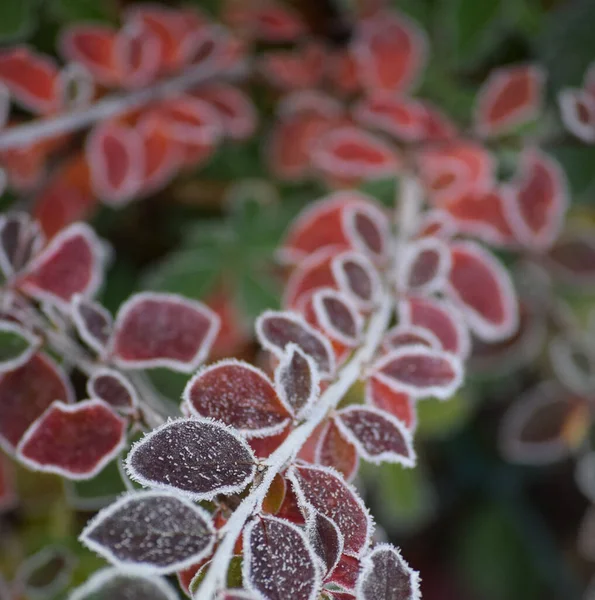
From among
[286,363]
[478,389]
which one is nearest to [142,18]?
[286,363]

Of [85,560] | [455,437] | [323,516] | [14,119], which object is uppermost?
[323,516]

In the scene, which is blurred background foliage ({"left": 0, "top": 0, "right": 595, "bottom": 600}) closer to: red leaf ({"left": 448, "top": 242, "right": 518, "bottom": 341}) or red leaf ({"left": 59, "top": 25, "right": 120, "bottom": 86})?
red leaf ({"left": 59, "top": 25, "right": 120, "bottom": 86})

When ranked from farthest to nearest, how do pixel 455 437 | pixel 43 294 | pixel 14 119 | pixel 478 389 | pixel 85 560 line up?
pixel 455 437
pixel 478 389
pixel 14 119
pixel 85 560
pixel 43 294

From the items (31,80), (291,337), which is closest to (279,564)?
(291,337)

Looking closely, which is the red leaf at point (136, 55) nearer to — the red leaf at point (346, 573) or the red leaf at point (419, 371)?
the red leaf at point (419, 371)

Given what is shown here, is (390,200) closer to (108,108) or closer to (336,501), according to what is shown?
(108,108)

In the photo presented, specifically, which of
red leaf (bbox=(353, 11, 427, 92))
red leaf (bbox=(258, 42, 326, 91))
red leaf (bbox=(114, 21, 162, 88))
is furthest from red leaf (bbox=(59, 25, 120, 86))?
red leaf (bbox=(353, 11, 427, 92))

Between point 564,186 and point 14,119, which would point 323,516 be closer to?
point 564,186
